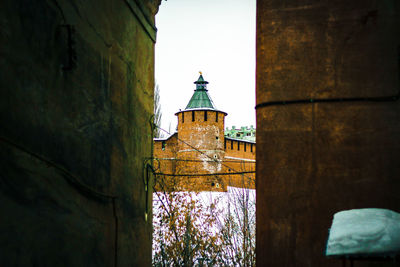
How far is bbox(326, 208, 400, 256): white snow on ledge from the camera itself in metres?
2.94

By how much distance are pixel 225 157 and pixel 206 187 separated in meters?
3.23

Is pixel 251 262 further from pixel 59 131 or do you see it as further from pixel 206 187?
pixel 206 187

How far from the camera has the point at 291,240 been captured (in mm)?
4031

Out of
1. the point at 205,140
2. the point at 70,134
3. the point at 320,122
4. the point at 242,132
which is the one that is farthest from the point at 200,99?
the point at 70,134

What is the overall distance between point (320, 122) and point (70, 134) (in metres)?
2.21

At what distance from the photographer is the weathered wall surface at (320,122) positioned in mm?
3982

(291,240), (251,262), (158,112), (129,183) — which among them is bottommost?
(251,262)

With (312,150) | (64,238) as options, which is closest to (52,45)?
(64,238)

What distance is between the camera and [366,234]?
300 centimetres

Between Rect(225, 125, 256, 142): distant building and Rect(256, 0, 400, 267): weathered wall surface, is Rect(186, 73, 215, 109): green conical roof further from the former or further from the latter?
Rect(256, 0, 400, 267): weathered wall surface

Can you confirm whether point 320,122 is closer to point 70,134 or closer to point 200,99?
point 70,134

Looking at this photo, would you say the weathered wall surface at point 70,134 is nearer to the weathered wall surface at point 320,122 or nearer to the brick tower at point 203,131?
the weathered wall surface at point 320,122

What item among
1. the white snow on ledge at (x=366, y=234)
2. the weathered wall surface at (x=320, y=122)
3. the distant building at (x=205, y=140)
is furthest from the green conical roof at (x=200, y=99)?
the white snow on ledge at (x=366, y=234)

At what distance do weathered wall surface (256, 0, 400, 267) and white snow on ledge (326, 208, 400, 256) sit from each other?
0.79 m
